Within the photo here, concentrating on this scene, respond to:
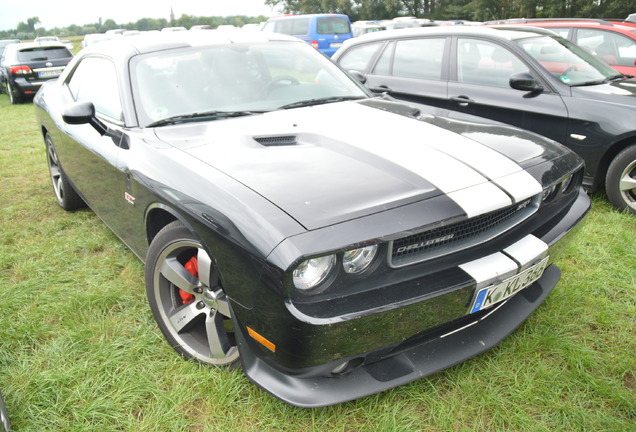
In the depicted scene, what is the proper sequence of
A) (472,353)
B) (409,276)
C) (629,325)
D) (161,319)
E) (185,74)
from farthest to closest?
1. (185,74)
2. (629,325)
3. (161,319)
4. (472,353)
5. (409,276)

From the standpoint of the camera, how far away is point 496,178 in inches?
75.2

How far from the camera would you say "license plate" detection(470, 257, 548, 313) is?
1799 mm

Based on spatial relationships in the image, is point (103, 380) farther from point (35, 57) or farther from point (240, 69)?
point (35, 57)

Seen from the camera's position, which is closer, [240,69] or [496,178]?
[496,178]

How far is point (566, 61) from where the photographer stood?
13.9 ft

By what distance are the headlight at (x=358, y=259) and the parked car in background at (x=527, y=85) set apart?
2.75 m

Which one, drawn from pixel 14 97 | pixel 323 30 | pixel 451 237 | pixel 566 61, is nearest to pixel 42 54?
pixel 14 97

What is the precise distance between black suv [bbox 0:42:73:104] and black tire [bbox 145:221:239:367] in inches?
427

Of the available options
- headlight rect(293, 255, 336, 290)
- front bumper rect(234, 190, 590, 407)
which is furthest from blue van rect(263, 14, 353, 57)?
headlight rect(293, 255, 336, 290)

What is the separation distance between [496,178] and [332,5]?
155 ft

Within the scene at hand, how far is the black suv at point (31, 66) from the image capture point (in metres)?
11.0

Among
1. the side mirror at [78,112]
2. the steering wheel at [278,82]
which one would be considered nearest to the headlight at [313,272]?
the steering wheel at [278,82]

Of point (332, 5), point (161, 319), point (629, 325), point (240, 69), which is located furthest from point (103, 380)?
point (332, 5)

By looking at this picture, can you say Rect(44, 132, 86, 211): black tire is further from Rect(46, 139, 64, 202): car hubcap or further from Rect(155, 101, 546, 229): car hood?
Rect(155, 101, 546, 229): car hood
